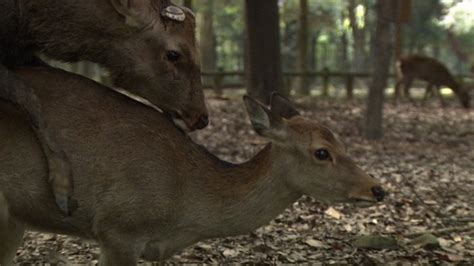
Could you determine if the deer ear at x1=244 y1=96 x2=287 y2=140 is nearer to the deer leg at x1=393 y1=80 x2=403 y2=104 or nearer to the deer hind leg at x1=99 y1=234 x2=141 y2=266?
the deer hind leg at x1=99 y1=234 x2=141 y2=266

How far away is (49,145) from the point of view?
4285 mm

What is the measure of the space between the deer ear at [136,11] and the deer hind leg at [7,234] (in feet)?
4.76

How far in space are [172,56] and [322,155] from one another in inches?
47.2

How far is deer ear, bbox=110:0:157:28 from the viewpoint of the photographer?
16.4 feet

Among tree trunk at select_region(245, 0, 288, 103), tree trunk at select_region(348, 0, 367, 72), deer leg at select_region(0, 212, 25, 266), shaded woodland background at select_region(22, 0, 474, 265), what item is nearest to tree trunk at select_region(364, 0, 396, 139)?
shaded woodland background at select_region(22, 0, 474, 265)

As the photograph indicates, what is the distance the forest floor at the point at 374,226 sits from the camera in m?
6.17

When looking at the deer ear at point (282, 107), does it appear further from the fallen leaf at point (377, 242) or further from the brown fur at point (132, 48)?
the fallen leaf at point (377, 242)

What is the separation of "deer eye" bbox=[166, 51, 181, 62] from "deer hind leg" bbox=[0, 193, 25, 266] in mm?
1414

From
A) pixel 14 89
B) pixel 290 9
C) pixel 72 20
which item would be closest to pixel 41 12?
pixel 72 20

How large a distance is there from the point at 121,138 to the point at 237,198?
2.59 feet

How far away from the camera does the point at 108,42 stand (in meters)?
5.04

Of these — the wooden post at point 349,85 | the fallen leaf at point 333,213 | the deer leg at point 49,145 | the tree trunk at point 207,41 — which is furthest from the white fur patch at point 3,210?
the tree trunk at point 207,41

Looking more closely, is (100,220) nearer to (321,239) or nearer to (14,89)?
(14,89)

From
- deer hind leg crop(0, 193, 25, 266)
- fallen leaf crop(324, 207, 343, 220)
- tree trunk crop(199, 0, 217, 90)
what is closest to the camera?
deer hind leg crop(0, 193, 25, 266)
